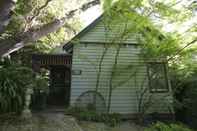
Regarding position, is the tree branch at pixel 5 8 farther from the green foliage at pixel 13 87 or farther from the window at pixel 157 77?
the window at pixel 157 77

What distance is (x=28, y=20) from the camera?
40.8 feet

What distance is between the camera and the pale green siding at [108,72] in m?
10.1

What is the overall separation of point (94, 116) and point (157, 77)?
3.32 m

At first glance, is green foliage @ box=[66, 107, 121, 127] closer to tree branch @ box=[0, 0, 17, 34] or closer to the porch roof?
the porch roof

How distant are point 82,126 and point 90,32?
13.8 feet

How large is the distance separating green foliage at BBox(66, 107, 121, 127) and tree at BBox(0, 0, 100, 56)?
130 inches

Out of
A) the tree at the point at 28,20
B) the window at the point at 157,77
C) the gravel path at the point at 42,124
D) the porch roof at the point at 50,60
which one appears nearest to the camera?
the tree at the point at 28,20

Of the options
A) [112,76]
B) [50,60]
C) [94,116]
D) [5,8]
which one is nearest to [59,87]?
[50,60]

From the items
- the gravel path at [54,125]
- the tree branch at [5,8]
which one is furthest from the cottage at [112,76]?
the tree branch at [5,8]

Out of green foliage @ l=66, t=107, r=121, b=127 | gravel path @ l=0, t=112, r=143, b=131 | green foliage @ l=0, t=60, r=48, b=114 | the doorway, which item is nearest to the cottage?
green foliage @ l=66, t=107, r=121, b=127

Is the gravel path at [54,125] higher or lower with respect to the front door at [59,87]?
lower

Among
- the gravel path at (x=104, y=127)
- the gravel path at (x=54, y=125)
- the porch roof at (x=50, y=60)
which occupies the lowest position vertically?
the gravel path at (x=104, y=127)

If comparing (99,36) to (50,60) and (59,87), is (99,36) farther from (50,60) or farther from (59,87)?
(59,87)

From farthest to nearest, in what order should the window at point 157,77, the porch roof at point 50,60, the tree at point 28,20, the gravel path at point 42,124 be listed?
the porch roof at point 50,60 → the window at point 157,77 → the gravel path at point 42,124 → the tree at point 28,20
